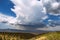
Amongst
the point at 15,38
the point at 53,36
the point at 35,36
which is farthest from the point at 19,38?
the point at 53,36

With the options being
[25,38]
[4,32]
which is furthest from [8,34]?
[25,38]

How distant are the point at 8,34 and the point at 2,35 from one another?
759mm

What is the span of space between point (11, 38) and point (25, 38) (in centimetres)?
156

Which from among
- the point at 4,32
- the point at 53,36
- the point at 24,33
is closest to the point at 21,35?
the point at 24,33

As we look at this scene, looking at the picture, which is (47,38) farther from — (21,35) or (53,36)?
(21,35)

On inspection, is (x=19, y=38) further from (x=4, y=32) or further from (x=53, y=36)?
(x=53, y=36)

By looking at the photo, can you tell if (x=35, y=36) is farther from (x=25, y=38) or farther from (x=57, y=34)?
(x=57, y=34)

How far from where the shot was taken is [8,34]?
67.7 ft

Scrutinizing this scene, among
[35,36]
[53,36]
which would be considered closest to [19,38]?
[35,36]

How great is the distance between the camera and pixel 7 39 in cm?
2023

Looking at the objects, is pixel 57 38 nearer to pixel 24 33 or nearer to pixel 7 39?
pixel 24 33

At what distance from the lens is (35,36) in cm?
2094

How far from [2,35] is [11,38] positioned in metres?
1.33

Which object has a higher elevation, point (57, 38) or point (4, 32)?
point (4, 32)
